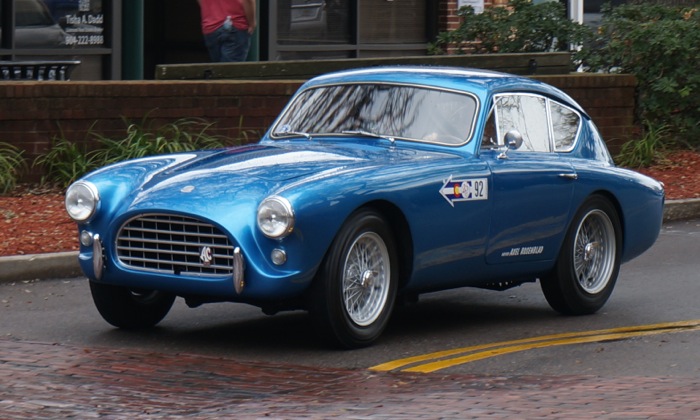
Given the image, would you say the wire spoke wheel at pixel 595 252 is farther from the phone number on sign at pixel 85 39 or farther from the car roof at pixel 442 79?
the phone number on sign at pixel 85 39

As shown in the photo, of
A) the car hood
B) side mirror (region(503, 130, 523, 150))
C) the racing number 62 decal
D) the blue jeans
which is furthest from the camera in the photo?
the blue jeans

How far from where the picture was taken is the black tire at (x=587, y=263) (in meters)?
9.20

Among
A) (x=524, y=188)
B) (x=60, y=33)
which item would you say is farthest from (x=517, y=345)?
(x=60, y=33)

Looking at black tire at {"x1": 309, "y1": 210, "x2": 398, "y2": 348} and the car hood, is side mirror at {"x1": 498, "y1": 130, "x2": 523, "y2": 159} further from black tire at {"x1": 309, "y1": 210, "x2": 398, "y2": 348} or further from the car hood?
black tire at {"x1": 309, "y1": 210, "x2": 398, "y2": 348}

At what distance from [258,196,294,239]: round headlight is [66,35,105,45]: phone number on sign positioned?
11.1 metres

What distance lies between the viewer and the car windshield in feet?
29.0

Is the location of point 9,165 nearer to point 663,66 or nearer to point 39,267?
point 39,267

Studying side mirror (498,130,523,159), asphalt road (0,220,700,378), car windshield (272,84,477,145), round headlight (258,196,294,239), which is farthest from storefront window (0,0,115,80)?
round headlight (258,196,294,239)

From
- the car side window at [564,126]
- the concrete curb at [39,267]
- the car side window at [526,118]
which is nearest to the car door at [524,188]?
the car side window at [526,118]

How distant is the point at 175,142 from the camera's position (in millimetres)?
13391

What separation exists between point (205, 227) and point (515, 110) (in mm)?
2575

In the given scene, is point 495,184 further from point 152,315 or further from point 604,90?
point 604,90

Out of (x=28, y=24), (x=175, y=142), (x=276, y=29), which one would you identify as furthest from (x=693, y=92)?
(x=28, y=24)

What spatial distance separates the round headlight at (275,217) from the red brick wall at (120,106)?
6.01m
